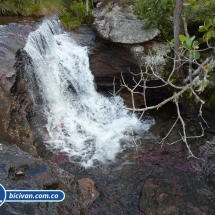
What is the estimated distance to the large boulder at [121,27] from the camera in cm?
717

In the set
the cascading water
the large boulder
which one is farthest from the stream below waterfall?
the large boulder

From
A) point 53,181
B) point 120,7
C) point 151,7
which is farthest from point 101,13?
point 53,181

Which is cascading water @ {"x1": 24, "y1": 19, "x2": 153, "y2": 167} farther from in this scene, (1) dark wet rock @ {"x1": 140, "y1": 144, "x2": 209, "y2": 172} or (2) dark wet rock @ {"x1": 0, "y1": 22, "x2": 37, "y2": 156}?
(1) dark wet rock @ {"x1": 140, "y1": 144, "x2": 209, "y2": 172}

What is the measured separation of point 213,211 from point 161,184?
0.98 m

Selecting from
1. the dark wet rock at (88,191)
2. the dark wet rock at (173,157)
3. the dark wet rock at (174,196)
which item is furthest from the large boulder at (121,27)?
the dark wet rock at (88,191)

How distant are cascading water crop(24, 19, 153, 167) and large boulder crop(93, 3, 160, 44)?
3.14ft

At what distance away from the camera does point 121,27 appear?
7.46 m

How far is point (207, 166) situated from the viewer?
17.3 ft

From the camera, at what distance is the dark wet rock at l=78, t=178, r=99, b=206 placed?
4.30 metres

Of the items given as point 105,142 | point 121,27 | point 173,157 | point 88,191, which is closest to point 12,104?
point 88,191

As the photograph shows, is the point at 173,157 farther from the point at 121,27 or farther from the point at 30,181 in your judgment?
the point at 121,27

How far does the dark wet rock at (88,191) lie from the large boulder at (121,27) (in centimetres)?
425

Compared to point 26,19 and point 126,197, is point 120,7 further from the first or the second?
point 126,197

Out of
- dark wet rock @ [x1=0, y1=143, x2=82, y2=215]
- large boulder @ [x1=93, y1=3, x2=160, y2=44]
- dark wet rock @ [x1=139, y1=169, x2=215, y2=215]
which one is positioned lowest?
dark wet rock @ [x1=139, y1=169, x2=215, y2=215]
